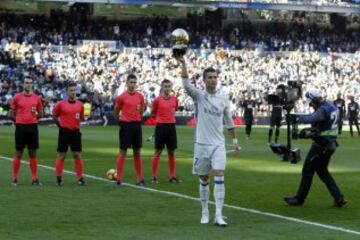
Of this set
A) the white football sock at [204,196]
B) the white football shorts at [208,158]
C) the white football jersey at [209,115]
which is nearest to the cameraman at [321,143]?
the white football jersey at [209,115]

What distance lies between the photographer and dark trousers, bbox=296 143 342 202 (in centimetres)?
1515

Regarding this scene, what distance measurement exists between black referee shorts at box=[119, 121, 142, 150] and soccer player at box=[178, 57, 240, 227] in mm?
5234

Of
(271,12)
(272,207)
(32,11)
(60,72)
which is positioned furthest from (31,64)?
(272,207)

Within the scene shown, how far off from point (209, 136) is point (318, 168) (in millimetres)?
3063

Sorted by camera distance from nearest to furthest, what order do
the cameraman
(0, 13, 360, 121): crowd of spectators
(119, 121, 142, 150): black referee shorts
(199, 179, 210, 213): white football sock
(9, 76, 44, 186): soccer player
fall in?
(199, 179, 210, 213): white football sock
the cameraman
(119, 121, 142, 150): black referee shorts
(9, 76, 44, 186): soccer player
(0, 13, 360, 121): crowd of spectators

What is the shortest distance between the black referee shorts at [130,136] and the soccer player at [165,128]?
1.05 meters

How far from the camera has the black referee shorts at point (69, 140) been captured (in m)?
18.3

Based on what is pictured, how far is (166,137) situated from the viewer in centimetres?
1938

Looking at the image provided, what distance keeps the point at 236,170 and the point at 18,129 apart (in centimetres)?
651

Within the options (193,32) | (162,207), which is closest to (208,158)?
(162,207)

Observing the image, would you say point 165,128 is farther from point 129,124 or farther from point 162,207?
point 162,207

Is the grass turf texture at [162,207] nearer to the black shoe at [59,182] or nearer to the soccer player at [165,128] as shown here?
the black shoe at [59,182]

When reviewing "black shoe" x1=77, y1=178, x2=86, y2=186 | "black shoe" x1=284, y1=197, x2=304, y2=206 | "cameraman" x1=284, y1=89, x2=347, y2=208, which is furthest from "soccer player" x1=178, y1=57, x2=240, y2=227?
"black shoe" x1=77, y1=178, x2=86, y2=186

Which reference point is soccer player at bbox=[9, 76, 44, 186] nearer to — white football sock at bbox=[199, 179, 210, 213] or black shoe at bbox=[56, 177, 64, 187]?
black shoe at bbox=[56, 177, 64, 187]
